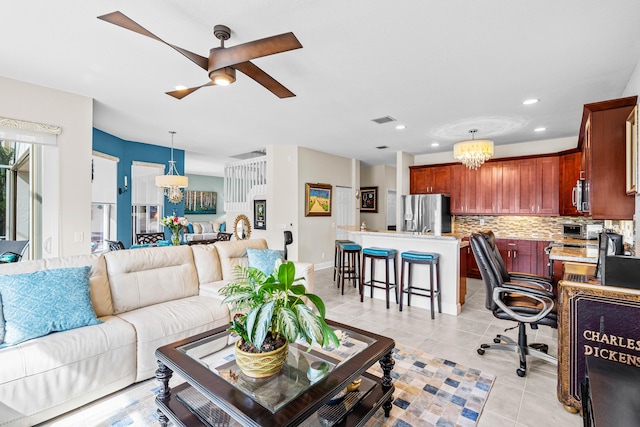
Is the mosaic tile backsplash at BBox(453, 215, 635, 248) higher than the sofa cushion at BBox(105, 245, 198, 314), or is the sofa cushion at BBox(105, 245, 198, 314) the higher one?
the mosaic tile backsplash at BBox(453, 215, 635, 248)

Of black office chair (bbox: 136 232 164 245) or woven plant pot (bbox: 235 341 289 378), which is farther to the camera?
A: black office chair (bbox: 136 232 164 245)

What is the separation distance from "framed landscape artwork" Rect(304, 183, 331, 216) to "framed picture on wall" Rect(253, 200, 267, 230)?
1054 mm

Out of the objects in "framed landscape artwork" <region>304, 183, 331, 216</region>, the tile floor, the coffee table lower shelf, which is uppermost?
"framed landscape artwork" <region>304, 183, 331, 216</region>

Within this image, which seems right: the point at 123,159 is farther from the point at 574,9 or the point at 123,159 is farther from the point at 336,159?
the point at 574,9

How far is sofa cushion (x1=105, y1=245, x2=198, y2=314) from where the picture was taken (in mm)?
2557

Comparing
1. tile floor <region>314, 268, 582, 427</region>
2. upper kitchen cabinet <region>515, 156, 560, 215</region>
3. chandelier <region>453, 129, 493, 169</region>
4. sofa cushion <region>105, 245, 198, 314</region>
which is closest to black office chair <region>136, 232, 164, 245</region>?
sofa cushion <region>105, 245, 198, 314</region>

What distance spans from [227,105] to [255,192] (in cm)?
328

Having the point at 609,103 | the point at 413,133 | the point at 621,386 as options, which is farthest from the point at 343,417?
the point at 413,133

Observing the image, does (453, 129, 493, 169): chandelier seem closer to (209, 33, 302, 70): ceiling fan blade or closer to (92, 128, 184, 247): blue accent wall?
(209, 33, 302, 70): ceiling fan blade

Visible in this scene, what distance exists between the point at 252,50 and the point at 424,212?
5.17 m

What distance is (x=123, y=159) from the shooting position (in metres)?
5.89

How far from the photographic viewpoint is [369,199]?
28.2 feet

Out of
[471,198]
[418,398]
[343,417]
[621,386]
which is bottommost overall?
[418,398]

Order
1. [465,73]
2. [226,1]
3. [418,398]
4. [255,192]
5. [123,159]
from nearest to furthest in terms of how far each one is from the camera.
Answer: [226,1], [418,398], [465,73], [123,159], [255,192]
